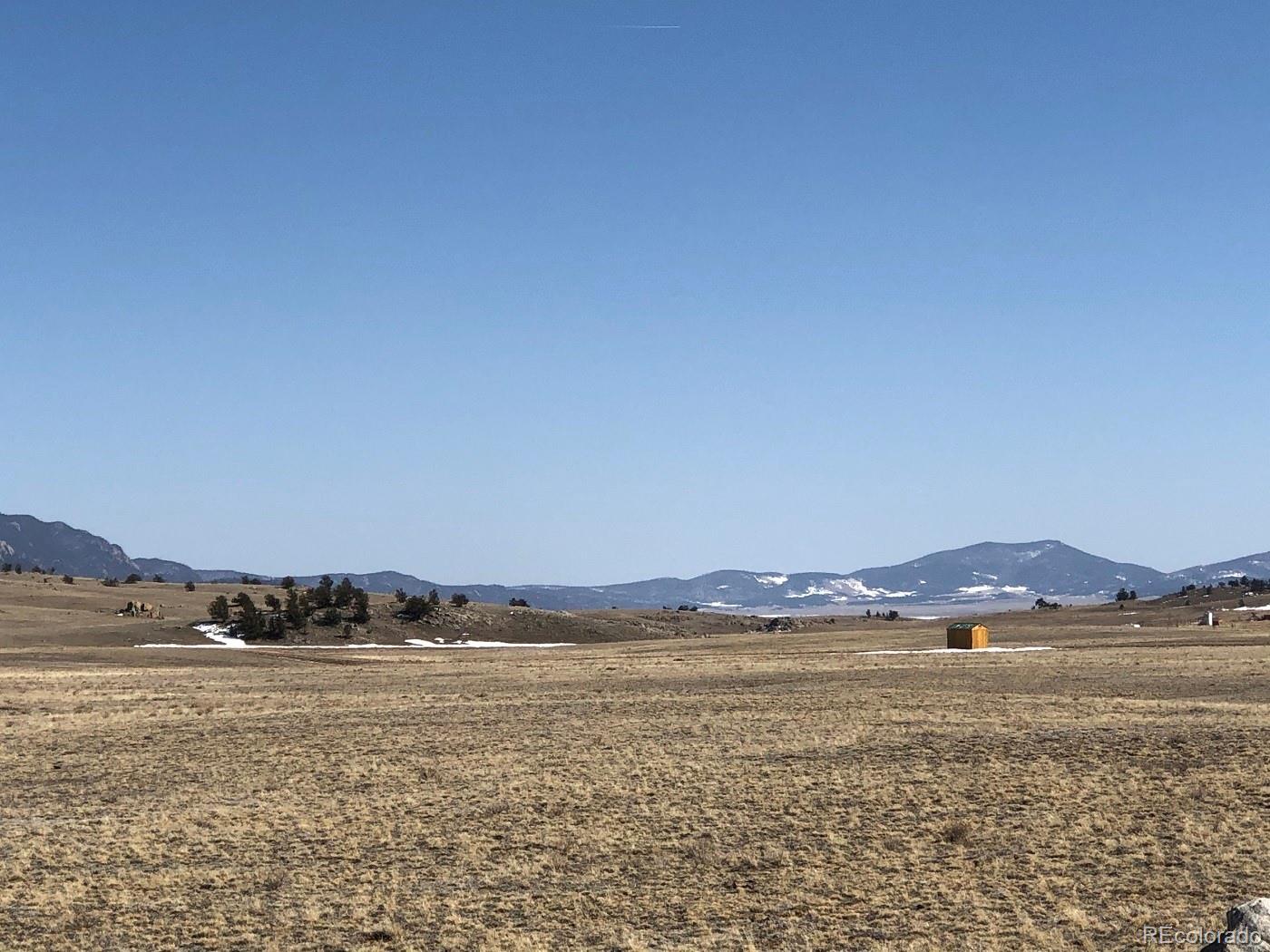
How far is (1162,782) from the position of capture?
22328 mm

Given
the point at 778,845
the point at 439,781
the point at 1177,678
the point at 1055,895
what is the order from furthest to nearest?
the point at 1177,678, the point at 439,781, the point at 778,845, the point at 1055,895

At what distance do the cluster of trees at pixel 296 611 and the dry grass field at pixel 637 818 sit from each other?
2217 inches

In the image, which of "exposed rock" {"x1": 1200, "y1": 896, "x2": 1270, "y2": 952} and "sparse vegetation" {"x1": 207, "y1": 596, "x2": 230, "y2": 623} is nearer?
"exposed rock" {"x1": 1200, "y1": 896, "x2": 1270, "y2": 952}

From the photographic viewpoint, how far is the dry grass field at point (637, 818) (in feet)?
48.9

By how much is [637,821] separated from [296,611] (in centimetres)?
8545

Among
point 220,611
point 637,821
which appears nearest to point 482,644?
point 220,611

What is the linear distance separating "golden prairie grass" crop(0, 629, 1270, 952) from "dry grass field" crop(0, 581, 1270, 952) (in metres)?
0.08

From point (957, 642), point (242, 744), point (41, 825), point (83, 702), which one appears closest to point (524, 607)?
point (957, 642)

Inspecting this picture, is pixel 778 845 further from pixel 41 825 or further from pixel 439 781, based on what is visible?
pixel 41 825

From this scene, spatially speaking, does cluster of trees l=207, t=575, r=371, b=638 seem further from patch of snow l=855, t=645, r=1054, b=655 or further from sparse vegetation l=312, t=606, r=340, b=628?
patch of snow l=855, t=645, r=1054, b=655

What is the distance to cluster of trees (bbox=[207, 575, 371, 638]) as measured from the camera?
322ft

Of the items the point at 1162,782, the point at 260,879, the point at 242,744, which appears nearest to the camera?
the point at 260,879

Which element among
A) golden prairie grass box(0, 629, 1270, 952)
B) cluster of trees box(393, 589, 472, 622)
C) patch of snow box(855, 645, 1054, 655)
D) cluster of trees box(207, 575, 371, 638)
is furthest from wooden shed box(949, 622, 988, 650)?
cluster of trees box(207, 575, 371, 638)

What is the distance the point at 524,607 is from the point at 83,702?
90923 mm
